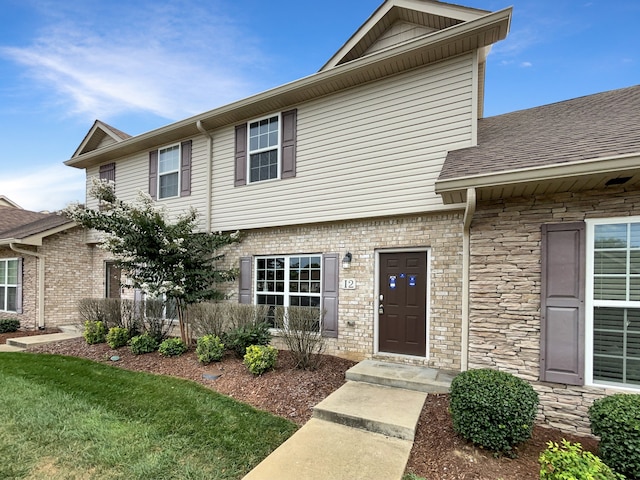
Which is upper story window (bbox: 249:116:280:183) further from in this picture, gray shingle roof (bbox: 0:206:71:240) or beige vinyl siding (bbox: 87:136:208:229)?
gray shingle roof (bbox: 0:206:71:240)

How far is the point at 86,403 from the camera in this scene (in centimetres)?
452

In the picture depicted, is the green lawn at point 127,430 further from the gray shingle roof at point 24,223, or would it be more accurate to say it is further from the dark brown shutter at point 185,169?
the gray shingle roof at point 24,223

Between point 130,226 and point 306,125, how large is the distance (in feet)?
14.2

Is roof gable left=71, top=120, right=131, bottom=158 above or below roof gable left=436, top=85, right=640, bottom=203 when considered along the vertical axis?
above

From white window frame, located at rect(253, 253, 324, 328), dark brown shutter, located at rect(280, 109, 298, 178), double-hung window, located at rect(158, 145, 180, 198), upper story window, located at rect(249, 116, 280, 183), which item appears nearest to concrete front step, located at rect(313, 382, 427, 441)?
white window frame, located at rect(253, 253, 324, 328)

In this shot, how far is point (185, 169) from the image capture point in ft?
28.5

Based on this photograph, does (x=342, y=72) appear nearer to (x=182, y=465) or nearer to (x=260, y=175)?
(x=260, y=175)

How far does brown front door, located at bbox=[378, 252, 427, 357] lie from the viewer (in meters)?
5.73

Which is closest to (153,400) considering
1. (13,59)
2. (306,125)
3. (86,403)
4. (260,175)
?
(86,403)

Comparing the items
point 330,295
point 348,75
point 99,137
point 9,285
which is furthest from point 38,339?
point 348,75

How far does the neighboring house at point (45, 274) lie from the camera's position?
1023 cm

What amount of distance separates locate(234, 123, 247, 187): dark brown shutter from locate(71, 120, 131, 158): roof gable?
4.74 m

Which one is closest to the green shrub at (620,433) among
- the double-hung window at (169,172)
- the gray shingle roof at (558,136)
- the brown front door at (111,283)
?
the gray shingle roof at (558,136)

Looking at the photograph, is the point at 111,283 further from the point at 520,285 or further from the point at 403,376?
the point at 520,285
